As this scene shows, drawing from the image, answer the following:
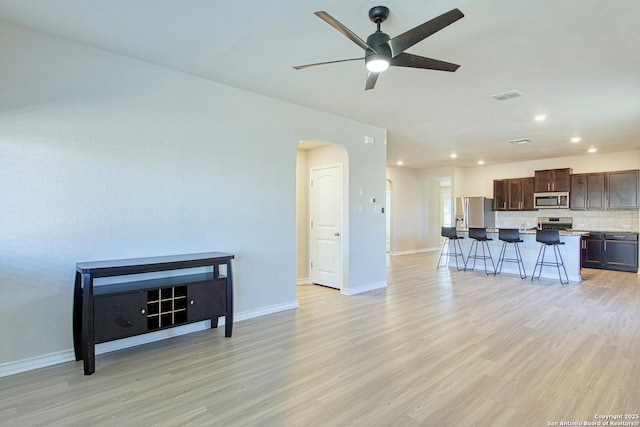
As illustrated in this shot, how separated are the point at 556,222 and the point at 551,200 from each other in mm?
642

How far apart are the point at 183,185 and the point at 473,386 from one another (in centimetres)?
317

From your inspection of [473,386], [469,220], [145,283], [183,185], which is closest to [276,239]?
[183,185]

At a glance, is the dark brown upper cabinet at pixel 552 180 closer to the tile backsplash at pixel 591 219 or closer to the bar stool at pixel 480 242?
the tile backsplash at pixel 591 219

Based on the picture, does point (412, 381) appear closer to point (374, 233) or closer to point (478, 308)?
point (478, 308)

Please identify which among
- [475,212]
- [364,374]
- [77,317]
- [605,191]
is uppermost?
[605,191]

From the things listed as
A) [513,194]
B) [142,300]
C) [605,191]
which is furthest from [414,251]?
[142,300]

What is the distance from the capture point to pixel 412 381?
2594 mm

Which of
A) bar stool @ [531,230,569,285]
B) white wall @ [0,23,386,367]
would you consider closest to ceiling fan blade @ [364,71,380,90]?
white wall @ [0,23,386,367]

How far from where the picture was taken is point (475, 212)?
9.77 m

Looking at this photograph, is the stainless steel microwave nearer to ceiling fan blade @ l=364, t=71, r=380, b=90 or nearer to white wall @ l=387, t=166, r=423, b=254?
white wall @ l=387, t=166, r=423, b=254

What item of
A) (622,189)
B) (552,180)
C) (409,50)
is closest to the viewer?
(409,50)

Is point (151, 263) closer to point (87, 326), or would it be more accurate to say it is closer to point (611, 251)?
point (87, 326)

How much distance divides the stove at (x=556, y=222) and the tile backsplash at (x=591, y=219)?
9 cm

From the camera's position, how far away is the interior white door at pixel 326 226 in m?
5.53
